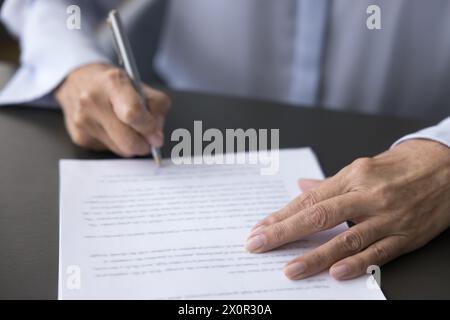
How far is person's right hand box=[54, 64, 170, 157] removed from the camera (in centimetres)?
76

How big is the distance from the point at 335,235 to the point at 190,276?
170 millimetres

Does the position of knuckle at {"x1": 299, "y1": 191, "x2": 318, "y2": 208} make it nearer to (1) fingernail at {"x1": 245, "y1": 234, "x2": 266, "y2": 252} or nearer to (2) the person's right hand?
(1) fingernail at {"x1": 245, "y1": 234, "x2": 266, "y2": 252}

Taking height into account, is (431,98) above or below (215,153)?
below

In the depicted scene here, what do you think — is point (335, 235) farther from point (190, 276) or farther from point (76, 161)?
point (76, 161)

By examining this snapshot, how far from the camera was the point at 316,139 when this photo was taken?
84 centimetres

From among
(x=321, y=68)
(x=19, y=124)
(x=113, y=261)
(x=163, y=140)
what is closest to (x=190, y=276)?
(x=113, y=261)

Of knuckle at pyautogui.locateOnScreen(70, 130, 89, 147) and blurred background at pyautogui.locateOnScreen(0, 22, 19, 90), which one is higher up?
knuckle at pyautogui.locateOnScreen(70, 130, 89, 147)

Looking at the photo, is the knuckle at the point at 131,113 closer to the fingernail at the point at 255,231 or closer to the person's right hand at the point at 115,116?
the person's right hand at the point at 115,116

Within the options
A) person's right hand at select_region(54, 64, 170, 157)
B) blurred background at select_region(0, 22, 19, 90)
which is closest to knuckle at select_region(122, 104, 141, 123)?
person's right hand at select_region(54, 64, 170, 157)

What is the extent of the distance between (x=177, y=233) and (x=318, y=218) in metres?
0.15

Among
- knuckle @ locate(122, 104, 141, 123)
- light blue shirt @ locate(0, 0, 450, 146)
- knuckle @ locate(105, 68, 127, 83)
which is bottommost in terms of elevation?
light blue shirt @ locate(0, 0, 450, 146)

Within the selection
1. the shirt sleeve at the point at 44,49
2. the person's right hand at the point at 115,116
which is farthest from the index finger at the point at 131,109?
the shirt sleeve at the point at 44,49

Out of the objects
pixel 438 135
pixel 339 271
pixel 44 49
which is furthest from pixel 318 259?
pixel 44 49

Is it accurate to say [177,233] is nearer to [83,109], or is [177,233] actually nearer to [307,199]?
[307,199]
